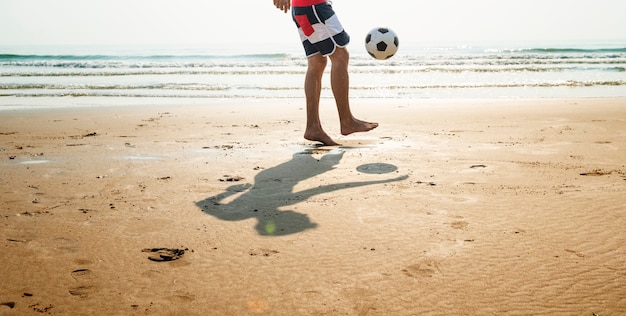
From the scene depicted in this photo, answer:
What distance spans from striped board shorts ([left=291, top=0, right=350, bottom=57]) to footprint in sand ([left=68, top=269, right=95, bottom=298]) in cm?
314

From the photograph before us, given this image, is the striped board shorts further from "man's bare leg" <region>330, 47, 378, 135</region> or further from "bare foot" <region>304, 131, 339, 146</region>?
"bare foot" <region>304, 131, 339, 146</region>

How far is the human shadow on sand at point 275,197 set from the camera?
246 centimetres

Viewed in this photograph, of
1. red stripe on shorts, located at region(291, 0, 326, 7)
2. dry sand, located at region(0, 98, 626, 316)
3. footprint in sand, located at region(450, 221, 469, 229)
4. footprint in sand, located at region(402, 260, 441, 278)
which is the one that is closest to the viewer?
dry sand, located at region(0, 98, 626, 316)

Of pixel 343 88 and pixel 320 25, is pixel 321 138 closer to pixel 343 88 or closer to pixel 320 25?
pixel 343 88

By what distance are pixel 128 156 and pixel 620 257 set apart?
141 inches

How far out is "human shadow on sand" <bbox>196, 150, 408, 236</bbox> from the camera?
2.46 metres

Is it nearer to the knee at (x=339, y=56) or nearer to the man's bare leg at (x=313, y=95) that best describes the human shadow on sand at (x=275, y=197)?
the man's bare leg at (x=313, y=95)

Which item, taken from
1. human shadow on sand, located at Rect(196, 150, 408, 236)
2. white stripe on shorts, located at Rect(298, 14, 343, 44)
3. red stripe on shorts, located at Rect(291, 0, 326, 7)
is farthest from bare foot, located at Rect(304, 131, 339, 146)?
red stripe on shorts, located at Rect(291, 0, 326, 7)

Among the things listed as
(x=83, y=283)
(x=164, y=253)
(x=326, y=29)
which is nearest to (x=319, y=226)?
(x=164, y=253)

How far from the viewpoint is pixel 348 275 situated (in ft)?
6.15

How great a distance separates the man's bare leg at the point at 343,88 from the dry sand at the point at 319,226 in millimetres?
186

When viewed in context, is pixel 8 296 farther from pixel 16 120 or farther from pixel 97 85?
pixel 97 85

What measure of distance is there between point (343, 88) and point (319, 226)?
2426mm

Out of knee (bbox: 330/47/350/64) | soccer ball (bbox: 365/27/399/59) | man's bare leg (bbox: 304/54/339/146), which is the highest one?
soccer ball (bbox: 365/27/399/59)
